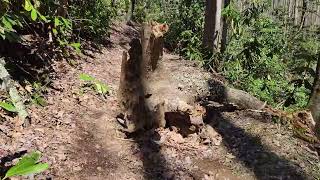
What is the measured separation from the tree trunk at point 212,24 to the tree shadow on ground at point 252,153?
15.8 ft

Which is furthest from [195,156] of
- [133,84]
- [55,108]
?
[55,108]

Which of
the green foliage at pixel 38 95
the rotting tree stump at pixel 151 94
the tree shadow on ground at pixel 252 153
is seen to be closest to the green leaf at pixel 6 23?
the green foliage at pixel 38 95

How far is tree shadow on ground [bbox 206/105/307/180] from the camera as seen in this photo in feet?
14.4

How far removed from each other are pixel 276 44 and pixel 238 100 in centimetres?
802

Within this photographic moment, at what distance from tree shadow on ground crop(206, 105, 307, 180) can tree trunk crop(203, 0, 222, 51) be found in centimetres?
481

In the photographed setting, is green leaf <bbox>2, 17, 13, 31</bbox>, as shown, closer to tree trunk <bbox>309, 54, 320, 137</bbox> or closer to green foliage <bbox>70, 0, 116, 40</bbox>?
green foliage <bbox>70, 0, 116, 40</bbox>

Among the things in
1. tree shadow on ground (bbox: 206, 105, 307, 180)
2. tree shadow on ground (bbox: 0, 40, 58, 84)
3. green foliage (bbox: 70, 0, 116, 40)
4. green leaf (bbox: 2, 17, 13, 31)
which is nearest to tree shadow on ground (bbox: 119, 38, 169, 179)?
tree shadow on ground (bbox: 206, 105, 307, 180)

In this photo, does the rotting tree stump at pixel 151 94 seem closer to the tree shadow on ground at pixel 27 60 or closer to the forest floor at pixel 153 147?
the forest floor at pixel 153 147

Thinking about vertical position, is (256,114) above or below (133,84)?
below

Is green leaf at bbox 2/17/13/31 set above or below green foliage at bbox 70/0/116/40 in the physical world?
above

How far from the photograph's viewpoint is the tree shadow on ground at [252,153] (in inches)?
173

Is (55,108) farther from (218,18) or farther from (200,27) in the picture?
(200,27)

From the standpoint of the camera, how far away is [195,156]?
4.75 meters

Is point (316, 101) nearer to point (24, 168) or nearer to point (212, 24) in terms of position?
point (24, 168)
